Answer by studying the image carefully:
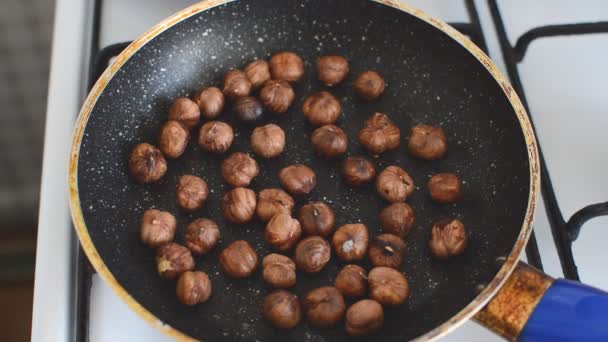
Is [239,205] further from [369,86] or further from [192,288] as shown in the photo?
[369,86]

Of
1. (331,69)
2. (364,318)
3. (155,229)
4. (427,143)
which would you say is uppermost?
(331,69)

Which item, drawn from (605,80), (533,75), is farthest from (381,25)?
(605,80)

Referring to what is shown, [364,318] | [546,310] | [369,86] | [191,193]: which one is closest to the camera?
[546,310]

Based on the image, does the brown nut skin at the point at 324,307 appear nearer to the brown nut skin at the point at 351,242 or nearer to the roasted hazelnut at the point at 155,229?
the brown nut skin at the point at 351,242

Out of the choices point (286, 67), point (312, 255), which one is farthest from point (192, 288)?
point (286, 67)

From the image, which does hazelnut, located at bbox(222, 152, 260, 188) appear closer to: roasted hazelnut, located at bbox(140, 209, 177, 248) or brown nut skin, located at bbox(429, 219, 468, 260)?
roasted hazelnut, located at bbox(140, 209, 177, 248)

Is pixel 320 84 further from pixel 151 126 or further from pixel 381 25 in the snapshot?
pixel 151 126

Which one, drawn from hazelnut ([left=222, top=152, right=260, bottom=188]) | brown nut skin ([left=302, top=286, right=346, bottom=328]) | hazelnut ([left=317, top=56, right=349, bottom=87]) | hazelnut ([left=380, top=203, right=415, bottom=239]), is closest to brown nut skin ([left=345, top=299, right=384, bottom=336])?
brown nut skin ([left=302, top=286, right=346, bottom=328])

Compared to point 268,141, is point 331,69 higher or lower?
higher

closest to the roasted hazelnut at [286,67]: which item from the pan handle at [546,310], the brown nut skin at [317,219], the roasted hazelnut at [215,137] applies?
the roasted hazelnut at [215,137]
